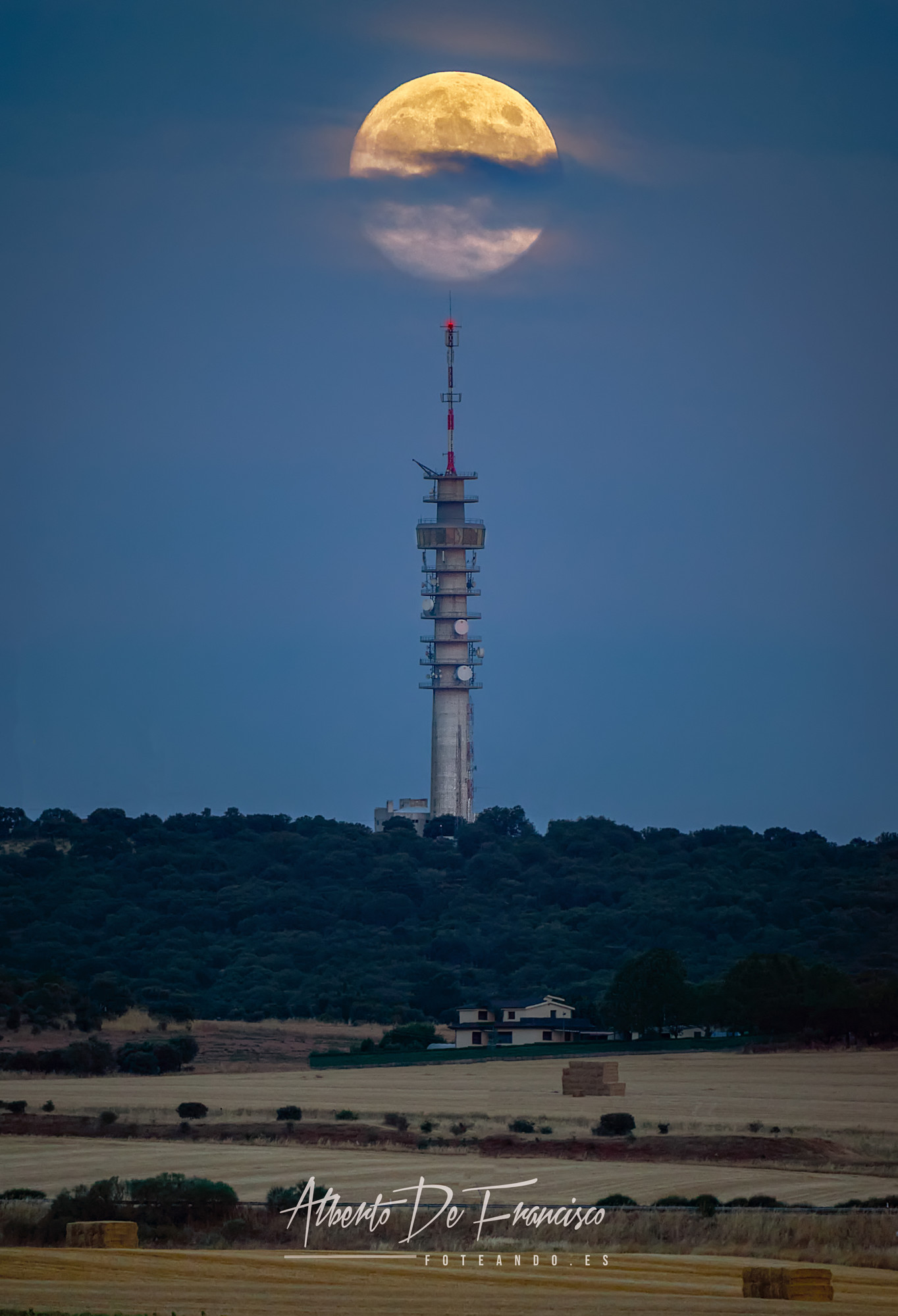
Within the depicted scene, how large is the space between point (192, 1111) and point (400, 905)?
9463cm

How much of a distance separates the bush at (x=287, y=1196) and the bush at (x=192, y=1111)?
20256 millimetres

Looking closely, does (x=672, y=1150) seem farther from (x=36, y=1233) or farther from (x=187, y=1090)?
(x=187, y=1090)

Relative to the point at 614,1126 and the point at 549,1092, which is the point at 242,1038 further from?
the point at 614,1126

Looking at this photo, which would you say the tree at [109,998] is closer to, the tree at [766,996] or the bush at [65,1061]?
the bush at [65,1061]

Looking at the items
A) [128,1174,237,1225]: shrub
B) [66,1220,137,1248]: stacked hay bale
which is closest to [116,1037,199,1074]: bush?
[128,1174,237,1225]: shrub

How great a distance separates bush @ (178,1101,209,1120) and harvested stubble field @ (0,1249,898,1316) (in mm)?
32509

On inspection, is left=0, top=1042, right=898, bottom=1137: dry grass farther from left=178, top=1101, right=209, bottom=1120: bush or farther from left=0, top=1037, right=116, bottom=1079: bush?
left=0, top=1037, right=116, bottom=1079: bush

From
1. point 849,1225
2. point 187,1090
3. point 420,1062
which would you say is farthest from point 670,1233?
point 420,1062

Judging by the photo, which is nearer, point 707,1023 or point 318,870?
point 707,1023

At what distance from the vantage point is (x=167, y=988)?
124 metres

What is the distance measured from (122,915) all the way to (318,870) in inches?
891

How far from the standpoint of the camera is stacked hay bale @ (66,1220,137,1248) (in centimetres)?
2912

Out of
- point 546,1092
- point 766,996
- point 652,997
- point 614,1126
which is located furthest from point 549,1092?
point 766,996

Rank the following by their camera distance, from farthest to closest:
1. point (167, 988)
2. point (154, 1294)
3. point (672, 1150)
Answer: point (167, 988)
point (672, 1150)
point (154, 1294)
